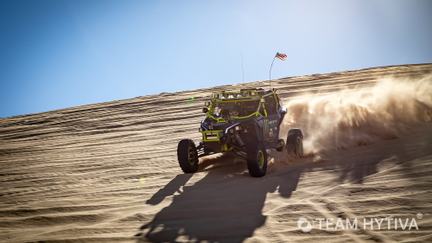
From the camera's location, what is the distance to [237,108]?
9359 mm

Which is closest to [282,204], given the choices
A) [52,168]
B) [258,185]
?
[258,185]

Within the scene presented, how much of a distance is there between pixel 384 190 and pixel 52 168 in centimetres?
809

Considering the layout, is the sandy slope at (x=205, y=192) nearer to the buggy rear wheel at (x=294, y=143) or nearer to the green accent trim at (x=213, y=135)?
the buggy rear wheel at (x=294, y=143)

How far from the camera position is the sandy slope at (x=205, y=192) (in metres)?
5.44

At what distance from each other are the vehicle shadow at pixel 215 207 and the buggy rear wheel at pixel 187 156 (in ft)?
0.64

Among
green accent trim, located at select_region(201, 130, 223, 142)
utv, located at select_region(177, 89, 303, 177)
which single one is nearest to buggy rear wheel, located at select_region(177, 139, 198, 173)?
utv, located at select_region(177, 89, 303, 177)

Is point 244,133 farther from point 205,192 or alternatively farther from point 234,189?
point 205,192

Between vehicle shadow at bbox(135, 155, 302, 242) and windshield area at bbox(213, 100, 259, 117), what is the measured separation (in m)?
1.35

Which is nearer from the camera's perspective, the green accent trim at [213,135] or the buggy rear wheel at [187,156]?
the green accent trim at [213,135]

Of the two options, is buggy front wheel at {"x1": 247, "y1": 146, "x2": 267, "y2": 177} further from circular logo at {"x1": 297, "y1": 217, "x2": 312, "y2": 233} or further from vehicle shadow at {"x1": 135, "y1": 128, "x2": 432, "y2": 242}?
circular logo at {"x1": 297, "y1": 217, "x2": 312, "y2": 233}

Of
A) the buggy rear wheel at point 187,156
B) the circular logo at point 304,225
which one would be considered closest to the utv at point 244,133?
the buggy rear wheel at point 187,156

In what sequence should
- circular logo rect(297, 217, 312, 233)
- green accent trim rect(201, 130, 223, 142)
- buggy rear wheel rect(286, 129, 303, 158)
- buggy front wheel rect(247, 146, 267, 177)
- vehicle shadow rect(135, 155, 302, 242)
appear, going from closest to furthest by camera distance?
circular logo rect(297, 217, 312, 233) < vehicle shadow rect(135, 155, 302, 242) < buggy front wheel rect(247, 146, 267, 177) < green accent trim rect(201, 130, 223, 142) < buggy rear wheel rect(286, 129, 303, 158)

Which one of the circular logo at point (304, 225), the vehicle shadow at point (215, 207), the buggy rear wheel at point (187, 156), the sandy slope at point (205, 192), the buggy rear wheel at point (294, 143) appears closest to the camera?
the circular logo at point (304, 225)

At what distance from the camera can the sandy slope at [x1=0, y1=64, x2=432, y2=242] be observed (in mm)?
5438
